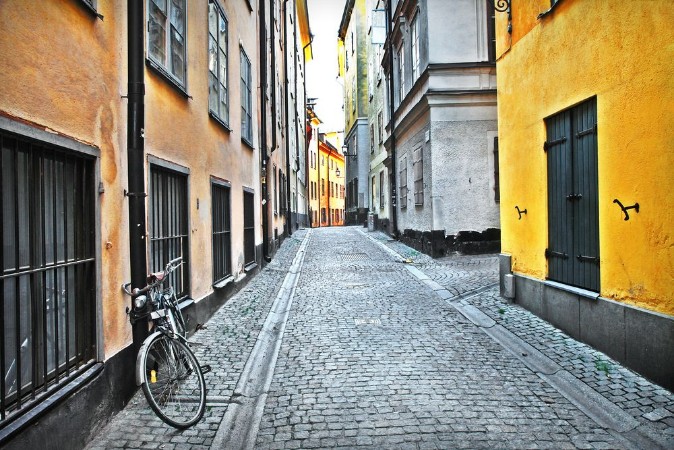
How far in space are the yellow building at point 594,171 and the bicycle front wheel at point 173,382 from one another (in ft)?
12.7

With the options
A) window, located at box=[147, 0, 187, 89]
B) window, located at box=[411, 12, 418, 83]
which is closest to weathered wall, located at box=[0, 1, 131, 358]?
window, located at box=[147, 0, 187, 89]

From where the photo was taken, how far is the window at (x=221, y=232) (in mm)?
8320

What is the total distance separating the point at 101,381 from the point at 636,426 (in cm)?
392

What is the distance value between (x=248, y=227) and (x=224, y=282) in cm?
327

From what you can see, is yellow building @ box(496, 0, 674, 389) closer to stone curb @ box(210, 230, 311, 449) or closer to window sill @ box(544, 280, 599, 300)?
window sill @ box(544, 280, 599, 300)

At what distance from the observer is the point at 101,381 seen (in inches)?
149

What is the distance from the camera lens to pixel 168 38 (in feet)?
19.9

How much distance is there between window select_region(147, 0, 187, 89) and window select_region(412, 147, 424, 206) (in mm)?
9397

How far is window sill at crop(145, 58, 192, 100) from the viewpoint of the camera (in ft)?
17.2

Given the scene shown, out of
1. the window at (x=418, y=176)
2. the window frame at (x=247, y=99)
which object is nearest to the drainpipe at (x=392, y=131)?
the window at (x=418, y=176)

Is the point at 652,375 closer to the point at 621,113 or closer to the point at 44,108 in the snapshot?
the point at 621,113

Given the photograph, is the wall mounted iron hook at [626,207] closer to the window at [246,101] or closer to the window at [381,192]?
the window at [246,101]

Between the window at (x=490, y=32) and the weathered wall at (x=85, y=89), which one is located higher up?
the window at (x=490, y=32)

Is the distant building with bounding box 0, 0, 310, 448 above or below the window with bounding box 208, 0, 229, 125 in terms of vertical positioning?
below
